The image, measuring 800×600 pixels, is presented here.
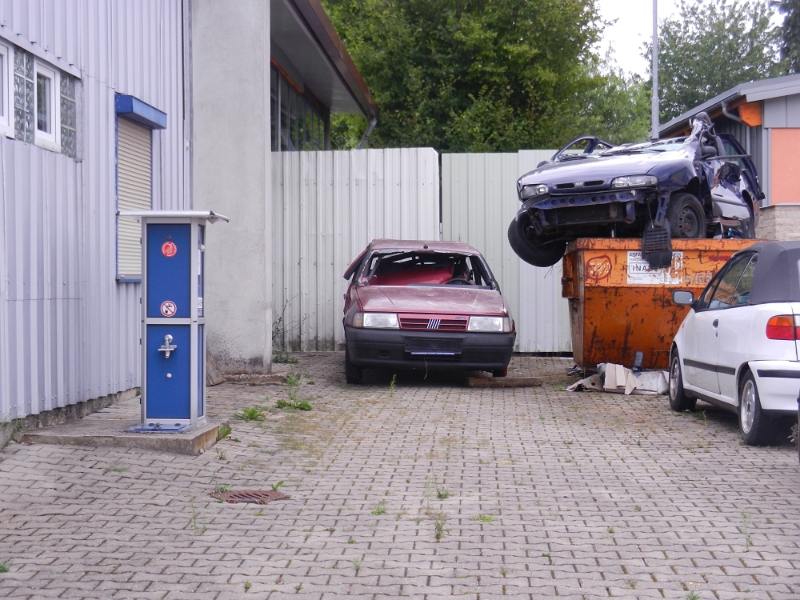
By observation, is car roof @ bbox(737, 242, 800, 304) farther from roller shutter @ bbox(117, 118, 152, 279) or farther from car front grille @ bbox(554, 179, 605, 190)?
roller shutter @ bbox(117, 118, 152, 279)

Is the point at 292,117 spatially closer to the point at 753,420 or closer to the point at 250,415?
the point at 250,415

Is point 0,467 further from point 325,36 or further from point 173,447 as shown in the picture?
point 325,36

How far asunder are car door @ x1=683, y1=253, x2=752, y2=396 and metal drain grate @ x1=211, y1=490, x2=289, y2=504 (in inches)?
168

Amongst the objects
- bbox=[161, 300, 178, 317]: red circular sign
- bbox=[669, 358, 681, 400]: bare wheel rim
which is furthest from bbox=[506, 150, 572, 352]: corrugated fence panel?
bbox=[161, 300, 178, 317]: red circular sign

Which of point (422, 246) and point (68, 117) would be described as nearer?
point (68, 117)

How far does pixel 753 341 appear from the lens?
309 inches

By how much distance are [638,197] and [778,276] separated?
10.5ft

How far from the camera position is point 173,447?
283 inches

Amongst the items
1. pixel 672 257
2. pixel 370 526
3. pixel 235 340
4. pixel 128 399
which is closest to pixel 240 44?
pixel 235 340

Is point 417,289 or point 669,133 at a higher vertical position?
point 669,133

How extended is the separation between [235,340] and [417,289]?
2.17m

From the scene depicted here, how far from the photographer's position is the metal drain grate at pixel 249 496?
20.1 feet

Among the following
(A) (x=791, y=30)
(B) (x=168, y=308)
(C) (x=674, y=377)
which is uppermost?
(A) (x=791, y=30)

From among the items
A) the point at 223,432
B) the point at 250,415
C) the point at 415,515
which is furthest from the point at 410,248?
the point at 415,515
